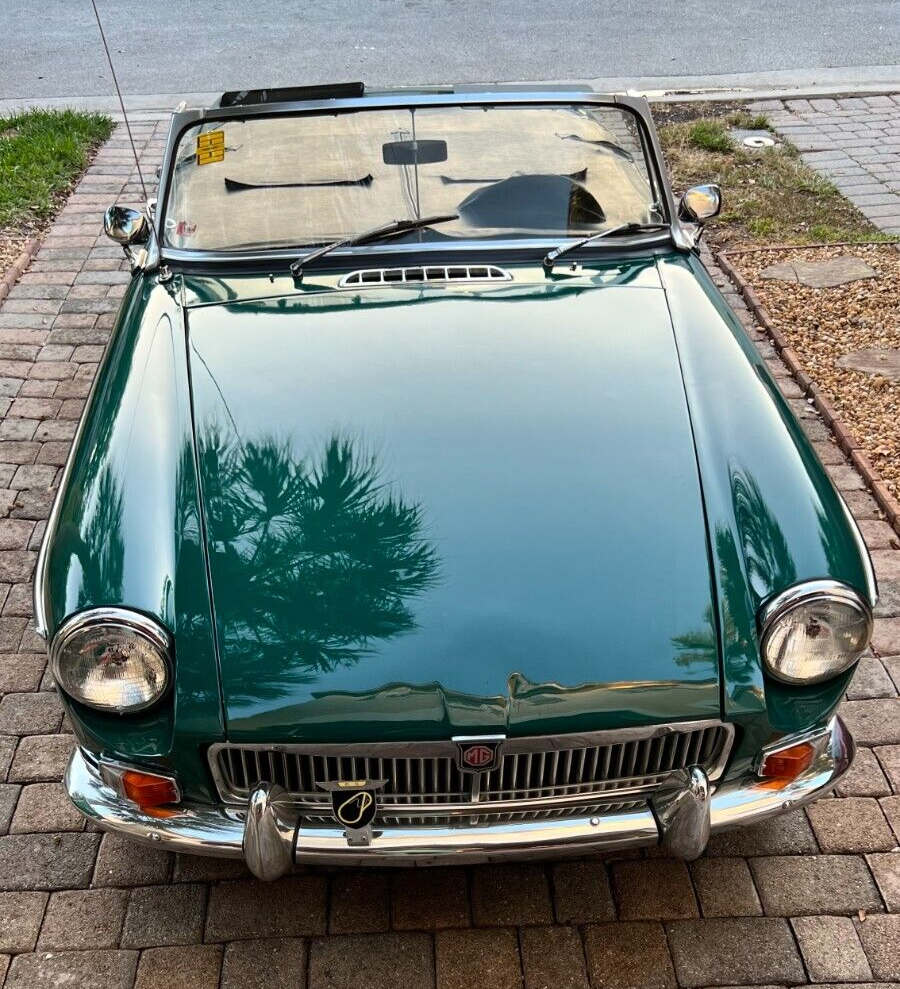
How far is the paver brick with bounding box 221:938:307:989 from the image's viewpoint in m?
2.44

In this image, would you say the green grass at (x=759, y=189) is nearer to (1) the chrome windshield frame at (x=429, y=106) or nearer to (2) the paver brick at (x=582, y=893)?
(1) the chrome windshield frame at (x=429, y=106)

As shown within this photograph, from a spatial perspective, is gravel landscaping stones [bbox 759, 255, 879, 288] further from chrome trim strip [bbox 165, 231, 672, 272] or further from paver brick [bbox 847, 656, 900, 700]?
paver brick [bbox 847, 656, 900, 700]

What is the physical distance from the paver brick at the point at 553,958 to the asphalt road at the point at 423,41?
7.28 metres

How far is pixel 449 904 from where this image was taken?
2.61 m

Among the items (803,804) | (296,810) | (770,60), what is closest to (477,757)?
(296,810)

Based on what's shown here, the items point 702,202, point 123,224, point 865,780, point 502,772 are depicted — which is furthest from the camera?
point 702,202

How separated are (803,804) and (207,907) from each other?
150 cm

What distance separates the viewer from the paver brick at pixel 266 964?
244 cm

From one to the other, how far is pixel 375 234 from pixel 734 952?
7.43ft

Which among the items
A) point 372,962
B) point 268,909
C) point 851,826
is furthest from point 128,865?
point 851,826

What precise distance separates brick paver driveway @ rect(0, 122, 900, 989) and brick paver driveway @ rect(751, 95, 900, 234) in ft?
14.4

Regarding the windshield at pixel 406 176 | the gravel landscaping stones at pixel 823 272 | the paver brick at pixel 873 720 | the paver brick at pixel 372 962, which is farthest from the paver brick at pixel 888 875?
the gravel landscaping stones at pixel 823 272

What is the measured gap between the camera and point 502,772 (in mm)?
2184

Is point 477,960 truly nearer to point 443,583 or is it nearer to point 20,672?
point 443,583
